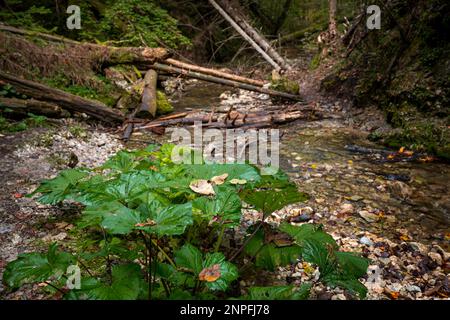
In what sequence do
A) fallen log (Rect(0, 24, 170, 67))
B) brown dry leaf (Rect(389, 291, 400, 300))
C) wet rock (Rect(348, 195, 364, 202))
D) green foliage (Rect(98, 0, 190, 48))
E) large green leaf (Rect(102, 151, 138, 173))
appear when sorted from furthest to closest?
green foliage (Rect(98, 0, 190, 48))
fallen log (Rect(0, 24, 170, 67))
wet rock (Rect(348, 195, 364, 202))
large green leaf (Rect(102, 151, 138, 173))
brown dry leaf (Rect(389, 291, 400, 300))

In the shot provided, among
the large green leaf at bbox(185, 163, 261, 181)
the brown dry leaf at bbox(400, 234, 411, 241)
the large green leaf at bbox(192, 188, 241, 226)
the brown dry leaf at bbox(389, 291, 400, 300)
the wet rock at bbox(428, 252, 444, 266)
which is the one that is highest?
the large green leaf at bbox(185, 163, 261, 181)

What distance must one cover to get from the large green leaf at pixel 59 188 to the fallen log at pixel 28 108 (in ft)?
10.5

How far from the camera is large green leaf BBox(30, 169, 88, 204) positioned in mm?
2270

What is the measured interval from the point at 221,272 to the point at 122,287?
0.43 metres

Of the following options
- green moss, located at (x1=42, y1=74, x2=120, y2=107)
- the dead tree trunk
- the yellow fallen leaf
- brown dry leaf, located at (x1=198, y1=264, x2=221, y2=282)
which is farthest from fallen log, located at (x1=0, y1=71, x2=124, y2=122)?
the dead tree trunk

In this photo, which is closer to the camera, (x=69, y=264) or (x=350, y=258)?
(x=69, y=264)

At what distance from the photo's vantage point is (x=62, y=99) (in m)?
5.52

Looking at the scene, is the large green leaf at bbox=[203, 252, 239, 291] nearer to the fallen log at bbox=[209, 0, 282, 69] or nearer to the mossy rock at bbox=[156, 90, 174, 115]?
the mossy rock at bbox=[156, 90, 174, 115]

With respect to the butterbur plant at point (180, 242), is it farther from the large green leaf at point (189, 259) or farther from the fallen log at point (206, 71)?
the fallen log at point (206, 71)

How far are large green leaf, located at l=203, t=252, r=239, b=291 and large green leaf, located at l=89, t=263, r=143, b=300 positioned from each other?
31 cm

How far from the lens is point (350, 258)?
177cm
